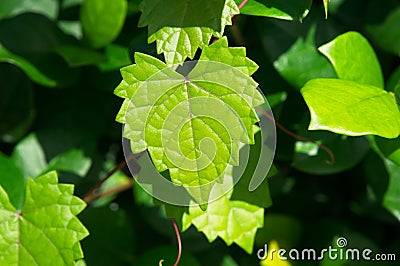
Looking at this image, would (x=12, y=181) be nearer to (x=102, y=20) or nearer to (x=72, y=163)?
(x=72, y=163)

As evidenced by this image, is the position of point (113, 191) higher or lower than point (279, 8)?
lower

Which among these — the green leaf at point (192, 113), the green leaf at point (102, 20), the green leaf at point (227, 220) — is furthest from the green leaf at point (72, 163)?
the green leaf at point (192, 113)

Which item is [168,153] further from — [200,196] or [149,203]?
[149,203]

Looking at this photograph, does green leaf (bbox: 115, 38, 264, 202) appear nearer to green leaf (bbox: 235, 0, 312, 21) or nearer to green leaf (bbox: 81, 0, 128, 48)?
green leaf (bbox: 235, 0, 312, 21)

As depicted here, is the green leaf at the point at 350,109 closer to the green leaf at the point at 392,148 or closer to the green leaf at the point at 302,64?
the green leaf at the point at 392,148

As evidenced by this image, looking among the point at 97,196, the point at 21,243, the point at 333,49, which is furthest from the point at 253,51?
the point at 21,243

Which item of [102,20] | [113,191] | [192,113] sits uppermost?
[192,113]

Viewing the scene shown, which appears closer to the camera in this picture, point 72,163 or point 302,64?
point 302,64

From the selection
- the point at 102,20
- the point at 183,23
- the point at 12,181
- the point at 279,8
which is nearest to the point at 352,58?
the point at 279,8
